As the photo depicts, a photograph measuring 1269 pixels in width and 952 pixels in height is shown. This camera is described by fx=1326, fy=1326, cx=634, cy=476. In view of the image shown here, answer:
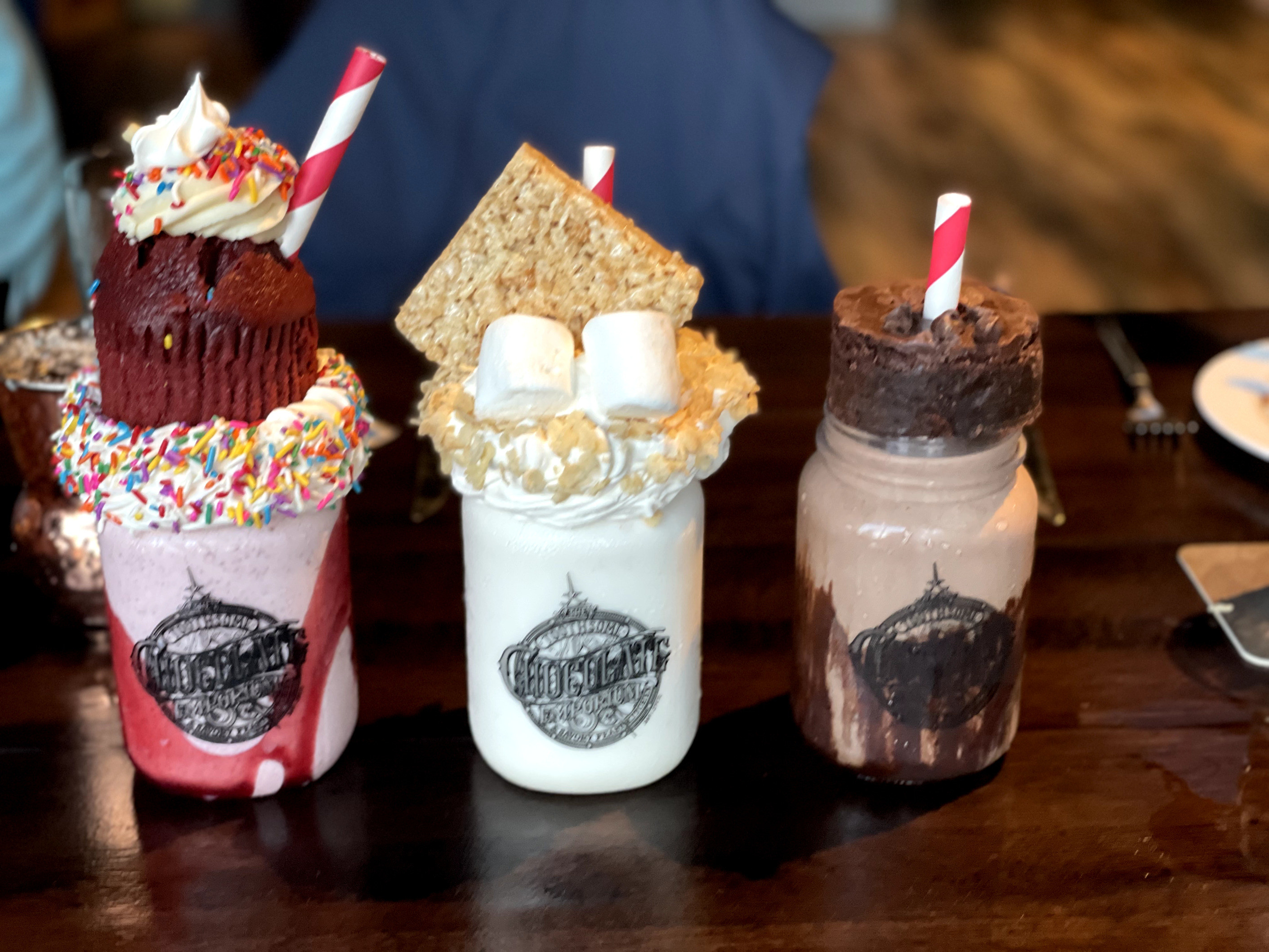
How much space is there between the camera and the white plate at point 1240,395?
145 cm

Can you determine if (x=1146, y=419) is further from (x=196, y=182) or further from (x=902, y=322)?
(x=196, y=182)

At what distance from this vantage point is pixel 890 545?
95 centimetres

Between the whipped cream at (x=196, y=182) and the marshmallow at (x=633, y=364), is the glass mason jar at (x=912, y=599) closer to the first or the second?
the marshmallow at (x=633, y=364)

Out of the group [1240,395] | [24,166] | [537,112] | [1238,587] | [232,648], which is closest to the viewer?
[232,648]

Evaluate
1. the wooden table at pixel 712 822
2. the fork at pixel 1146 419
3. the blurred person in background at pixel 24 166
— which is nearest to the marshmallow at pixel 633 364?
the wooden table at pixel 712 822

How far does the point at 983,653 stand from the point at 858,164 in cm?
402

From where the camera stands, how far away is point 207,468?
0.89 m

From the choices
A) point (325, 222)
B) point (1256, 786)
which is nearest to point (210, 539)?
point (1256, 786)

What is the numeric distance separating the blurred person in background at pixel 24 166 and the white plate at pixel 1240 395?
87.2 inches

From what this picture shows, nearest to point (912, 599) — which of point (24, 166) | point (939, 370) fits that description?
point (939, 370)

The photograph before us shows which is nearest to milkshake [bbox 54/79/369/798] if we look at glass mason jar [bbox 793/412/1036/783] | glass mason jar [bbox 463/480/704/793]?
glass mason jar [bbox 463/480/704/793]

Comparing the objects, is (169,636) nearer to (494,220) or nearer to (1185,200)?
(494,220)

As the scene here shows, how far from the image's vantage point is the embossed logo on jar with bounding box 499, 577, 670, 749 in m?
0.95

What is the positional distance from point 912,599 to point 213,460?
0.50 m
